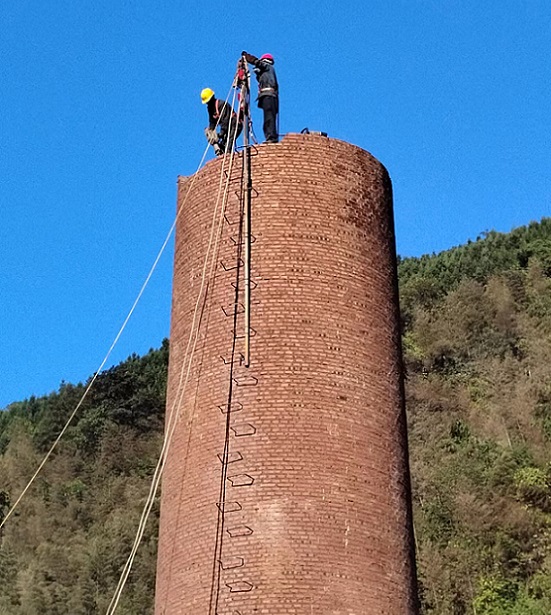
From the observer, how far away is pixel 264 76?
15.6m

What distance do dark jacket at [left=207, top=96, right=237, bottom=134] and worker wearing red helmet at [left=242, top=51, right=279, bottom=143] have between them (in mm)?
425

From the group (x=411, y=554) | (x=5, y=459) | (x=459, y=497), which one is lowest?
(x=411, y=554)

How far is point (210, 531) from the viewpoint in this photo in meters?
13.0

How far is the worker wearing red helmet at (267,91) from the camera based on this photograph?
15.3 meters

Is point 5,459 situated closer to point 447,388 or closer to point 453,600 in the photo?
point 447,388

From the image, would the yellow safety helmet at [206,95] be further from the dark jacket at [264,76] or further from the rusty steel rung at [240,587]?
the rusty steel rung at [240,587]

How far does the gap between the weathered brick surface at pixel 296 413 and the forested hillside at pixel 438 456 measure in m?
23.9

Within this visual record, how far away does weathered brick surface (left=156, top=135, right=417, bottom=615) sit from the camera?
12734mm

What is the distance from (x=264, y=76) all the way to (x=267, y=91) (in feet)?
0.72

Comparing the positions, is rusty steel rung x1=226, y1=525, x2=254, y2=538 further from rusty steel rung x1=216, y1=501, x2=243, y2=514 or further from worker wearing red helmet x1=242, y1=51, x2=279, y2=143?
worker wearing red helmet x1=242, y1=51, x2=279, y2=143

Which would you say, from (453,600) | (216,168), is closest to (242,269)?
(216,168)

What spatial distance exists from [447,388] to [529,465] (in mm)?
12470

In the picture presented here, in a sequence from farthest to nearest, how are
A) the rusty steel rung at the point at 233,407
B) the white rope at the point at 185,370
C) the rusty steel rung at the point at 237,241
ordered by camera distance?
the rusty steel rung at the point at 237,241 → the white rope at the point at 185,370 → the rusty steel rung at the point at 233,407

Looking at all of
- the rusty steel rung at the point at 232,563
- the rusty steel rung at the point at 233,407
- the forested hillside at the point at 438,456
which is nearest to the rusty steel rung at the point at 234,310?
the rusty steel rung at the point at 233,407
